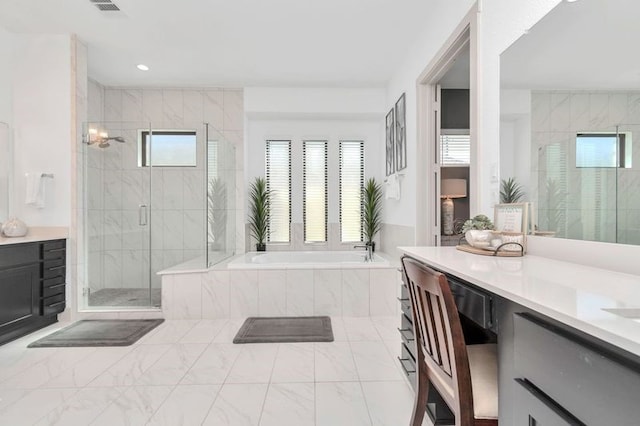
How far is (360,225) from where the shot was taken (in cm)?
479

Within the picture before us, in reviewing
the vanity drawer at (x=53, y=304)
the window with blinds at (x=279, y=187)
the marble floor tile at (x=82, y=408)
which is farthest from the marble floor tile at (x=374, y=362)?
the vanity drawer at (x=53, y=304)

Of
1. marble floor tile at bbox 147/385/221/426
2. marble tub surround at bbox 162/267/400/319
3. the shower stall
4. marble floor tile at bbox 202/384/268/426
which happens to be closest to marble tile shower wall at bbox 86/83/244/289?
the shower stall

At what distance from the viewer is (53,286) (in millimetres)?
3012

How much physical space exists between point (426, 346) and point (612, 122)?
1.06 metres

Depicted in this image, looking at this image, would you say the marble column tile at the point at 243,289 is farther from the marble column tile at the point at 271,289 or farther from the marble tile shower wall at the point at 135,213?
the marble tile shower wall at the point at 135,213

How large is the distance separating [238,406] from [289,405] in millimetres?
292

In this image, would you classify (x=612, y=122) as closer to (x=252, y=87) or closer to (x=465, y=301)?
(x=465, y=301)

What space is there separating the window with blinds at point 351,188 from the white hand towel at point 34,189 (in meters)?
3.50

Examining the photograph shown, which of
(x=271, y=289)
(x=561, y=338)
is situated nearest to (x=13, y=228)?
(x=271, y=289)

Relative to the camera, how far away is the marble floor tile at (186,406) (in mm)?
1696

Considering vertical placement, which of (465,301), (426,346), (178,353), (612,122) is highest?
(612,122)

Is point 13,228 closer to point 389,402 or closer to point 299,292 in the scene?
point 299,292

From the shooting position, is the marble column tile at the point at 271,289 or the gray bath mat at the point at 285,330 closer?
the gray bath mat at the point at 285,330

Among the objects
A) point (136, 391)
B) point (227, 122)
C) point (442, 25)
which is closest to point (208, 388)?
point (136, 391)
